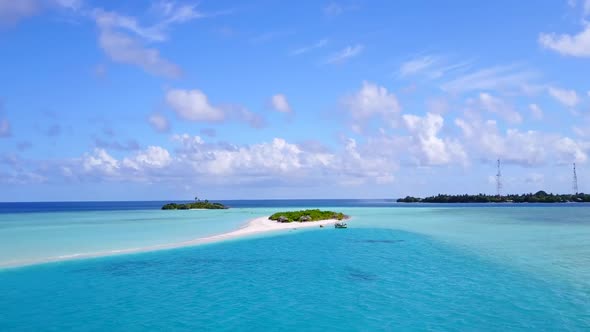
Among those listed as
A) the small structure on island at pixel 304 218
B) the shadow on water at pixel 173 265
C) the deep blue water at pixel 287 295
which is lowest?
the deep blue water at pixel 287 295

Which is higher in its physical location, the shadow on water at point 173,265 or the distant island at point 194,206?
the distant island at point 194,206

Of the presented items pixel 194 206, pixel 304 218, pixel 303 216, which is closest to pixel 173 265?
pixel 304 218

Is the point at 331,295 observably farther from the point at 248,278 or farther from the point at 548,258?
the point at 548,258

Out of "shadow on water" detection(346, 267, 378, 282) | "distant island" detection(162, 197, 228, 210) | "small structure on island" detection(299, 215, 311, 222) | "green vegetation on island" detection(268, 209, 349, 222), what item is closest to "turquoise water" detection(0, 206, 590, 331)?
"shadow on water" detection(346, 267, 378, 282)

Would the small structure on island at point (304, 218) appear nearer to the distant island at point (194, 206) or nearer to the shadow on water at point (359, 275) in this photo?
the shadow on water at point (359, 275)

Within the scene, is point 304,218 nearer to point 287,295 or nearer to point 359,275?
point 359,275

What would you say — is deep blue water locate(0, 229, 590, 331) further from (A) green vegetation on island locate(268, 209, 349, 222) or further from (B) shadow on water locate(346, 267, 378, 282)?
(A) green vegetation on island locate(268, 209, 349, 222)

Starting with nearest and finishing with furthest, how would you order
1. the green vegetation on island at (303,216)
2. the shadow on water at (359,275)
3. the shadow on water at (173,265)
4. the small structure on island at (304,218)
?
the shadow on water at (359,275) < the shadow on water at (173,265) < the small structure on island at (304,218) < the green vegetation on island at (303,216)

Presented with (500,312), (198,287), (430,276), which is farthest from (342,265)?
(500,312)

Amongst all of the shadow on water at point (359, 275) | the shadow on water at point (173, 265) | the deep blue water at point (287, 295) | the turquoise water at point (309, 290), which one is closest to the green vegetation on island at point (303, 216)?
the turquoise water at point (309, 290)
